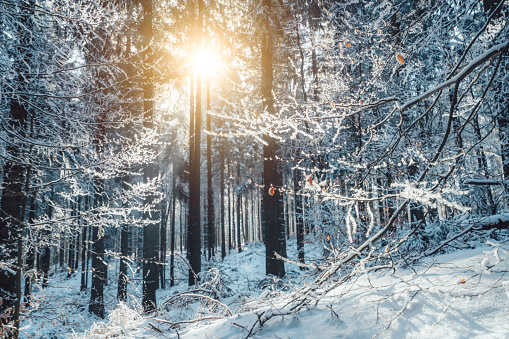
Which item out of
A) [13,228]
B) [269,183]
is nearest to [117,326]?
[13,228]

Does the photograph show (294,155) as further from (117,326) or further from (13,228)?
(13,228)

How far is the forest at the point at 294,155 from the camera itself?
1986 millimetres

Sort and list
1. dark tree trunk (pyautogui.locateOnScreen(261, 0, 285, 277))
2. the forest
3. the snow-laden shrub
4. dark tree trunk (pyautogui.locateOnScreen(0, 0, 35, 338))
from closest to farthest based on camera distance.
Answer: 1. the forest
2. the snow-laden shrub
3. dark tree trunk (pyautogui.locateOnScreen(0, 0, 35, 338))
4. dark tree trunk (pyautogui.locateOnScreen(261, 0, 285, 277))

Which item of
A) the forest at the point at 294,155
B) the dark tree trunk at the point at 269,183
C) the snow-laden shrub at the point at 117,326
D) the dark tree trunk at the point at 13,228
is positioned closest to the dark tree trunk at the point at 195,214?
the forest at the point at 294,155

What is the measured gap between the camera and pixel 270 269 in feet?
27.7

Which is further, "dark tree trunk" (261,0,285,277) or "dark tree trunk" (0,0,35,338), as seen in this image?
"dark tree trunk" (261,0,285,277)

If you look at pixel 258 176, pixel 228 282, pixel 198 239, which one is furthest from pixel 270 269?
pixel 258 176

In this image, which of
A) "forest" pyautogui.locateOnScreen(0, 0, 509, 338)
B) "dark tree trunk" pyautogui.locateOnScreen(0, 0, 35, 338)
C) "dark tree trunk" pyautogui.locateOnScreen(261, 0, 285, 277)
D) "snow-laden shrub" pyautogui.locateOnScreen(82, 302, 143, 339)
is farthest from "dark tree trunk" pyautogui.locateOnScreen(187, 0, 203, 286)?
"snow-laden shrub" pyautogui.locateOnScreen(82, 302, 143, 339)

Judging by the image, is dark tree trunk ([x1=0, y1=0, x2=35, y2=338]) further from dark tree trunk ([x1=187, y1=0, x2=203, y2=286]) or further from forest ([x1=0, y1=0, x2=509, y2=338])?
dark tree trunk ([x1=187, y1=0, x2=203, y2=286])

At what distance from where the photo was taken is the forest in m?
1.99

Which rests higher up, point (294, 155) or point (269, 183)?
point (294, 155)

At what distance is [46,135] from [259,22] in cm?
674

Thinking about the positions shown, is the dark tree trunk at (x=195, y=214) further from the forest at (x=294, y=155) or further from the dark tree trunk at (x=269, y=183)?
the dark tree trunk at (x=269, y=183)

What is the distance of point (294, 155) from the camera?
348 inches
